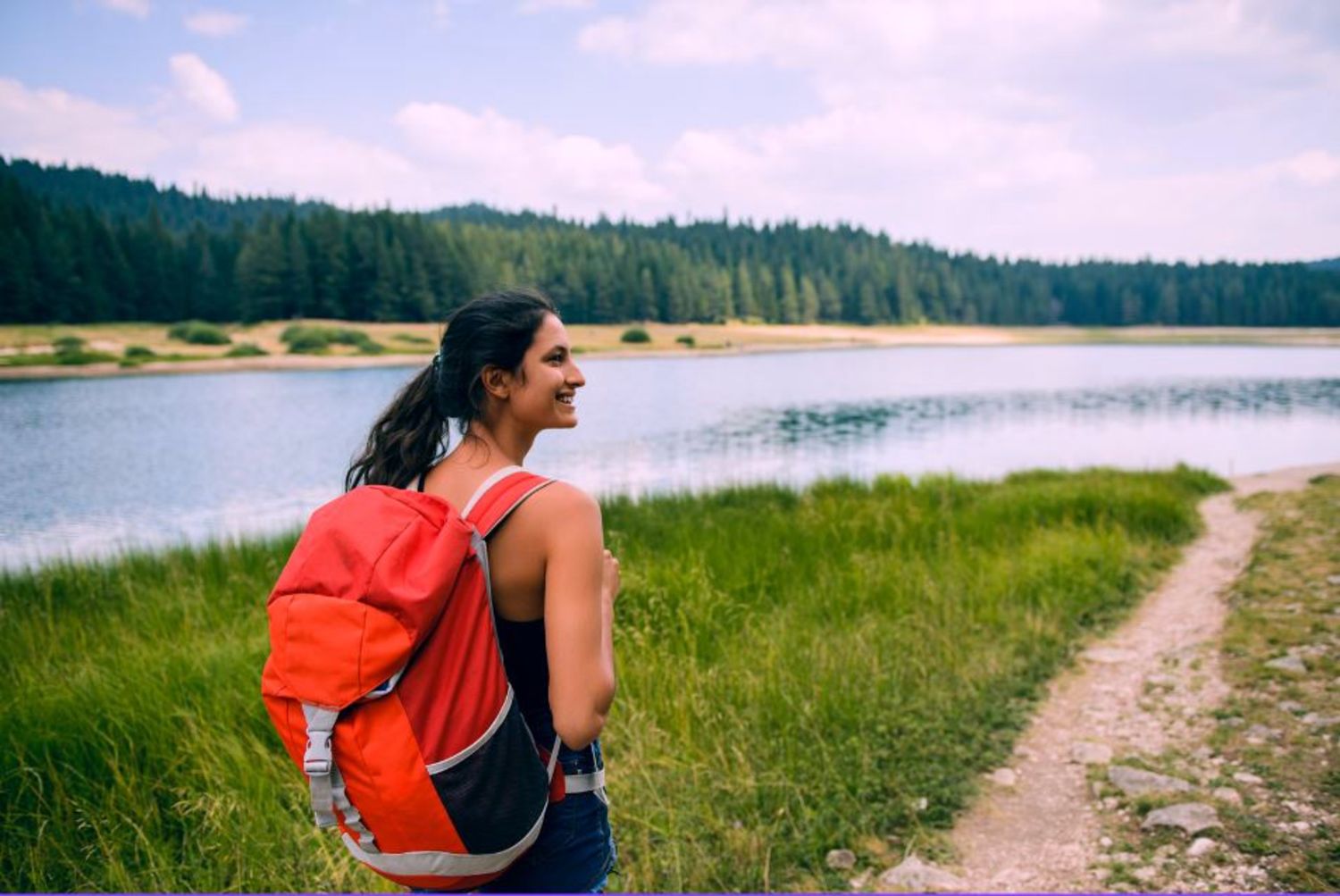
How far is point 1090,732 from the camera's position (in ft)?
15.4

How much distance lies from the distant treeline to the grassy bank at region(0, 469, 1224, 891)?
2343 millimetres

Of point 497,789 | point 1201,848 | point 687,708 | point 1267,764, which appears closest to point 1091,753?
point 1267,764

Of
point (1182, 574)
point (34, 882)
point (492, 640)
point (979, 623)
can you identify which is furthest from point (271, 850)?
point (1182, 574)

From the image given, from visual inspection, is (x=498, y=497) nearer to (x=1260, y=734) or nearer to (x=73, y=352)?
(x=1260, y=734)

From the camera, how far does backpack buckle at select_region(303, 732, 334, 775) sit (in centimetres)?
136

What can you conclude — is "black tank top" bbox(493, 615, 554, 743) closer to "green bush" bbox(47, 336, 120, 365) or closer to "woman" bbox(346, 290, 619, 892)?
"woman" bbox(346, 290, 619, 892)

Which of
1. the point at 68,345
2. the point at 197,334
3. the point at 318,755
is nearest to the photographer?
the point at 318,755

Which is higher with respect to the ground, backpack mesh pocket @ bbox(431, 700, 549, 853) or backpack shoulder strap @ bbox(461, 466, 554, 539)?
backpack shoulder strap @ bbox(461, 466, 554, 539)

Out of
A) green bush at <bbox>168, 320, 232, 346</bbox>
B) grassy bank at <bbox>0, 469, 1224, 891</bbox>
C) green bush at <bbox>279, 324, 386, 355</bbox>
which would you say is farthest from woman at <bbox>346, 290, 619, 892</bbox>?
green bush at <bbox>168, 320, 232, 346</bbox>

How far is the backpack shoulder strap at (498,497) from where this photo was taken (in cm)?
153

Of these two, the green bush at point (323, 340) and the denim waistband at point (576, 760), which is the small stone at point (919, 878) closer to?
the denim waistband at point (576, 760)

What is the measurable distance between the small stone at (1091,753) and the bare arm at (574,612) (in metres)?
3.75

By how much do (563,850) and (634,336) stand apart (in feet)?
194

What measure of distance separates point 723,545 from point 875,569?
1.43 meters
